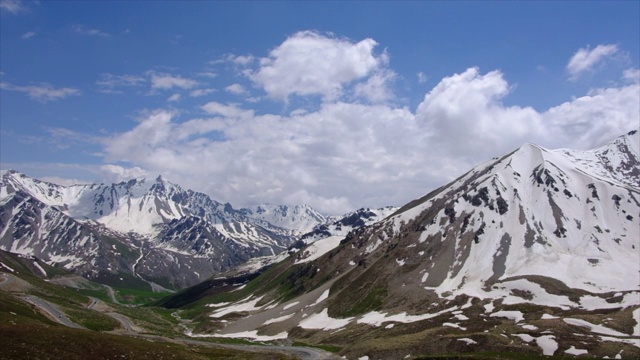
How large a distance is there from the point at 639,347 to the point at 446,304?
9693 centimetres

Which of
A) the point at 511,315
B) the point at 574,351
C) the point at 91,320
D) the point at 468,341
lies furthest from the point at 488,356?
the point at 91,320

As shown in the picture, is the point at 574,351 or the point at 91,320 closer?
the point at 574,351

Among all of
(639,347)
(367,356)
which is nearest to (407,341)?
(367,356)

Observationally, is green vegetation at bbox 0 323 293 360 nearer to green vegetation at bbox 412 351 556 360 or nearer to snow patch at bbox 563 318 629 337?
green vegetation at bbox 412 351 556 360

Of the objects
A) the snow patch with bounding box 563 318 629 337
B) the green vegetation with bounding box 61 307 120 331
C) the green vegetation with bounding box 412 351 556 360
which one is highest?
the green vegetation with bounding box 61 307 120 331

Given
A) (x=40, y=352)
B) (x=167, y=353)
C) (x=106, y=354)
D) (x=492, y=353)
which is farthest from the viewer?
(x=492, y=353)

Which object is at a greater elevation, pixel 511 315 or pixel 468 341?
pixel 468 341

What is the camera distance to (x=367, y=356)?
116062mm

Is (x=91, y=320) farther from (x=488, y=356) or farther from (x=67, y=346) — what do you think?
(x=488, y=356)

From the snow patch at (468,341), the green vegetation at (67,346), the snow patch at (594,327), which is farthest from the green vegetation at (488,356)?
the green vegetation at (67,346)

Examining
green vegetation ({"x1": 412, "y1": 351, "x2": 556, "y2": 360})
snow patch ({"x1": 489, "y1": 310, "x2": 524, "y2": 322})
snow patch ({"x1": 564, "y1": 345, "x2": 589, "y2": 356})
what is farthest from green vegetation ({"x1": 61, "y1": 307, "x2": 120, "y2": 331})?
snow patch ({"x1": 564, "y1": 345, "x2": 589, "y2": 356})

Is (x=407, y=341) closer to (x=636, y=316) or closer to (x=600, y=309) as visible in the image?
(x=636, y=316)

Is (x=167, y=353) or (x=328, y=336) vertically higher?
(x=167, y=353)

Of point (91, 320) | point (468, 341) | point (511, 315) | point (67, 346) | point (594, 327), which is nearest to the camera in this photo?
point (67, 346)
